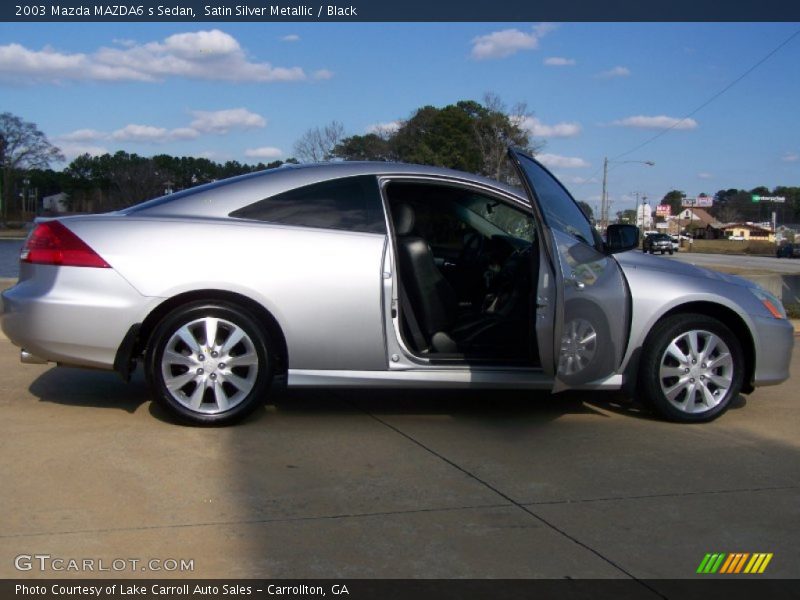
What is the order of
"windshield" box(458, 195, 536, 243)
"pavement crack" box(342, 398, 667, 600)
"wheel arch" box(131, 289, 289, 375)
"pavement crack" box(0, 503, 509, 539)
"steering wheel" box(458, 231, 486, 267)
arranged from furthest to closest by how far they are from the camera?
"steering wheel" box(458, 231, 486, 267) → "windshield" box(458, 195, 536, 243) → "wheel arch" box(131, 289, 289, 375) → "pavement crack" box(0, 503, 509, 539) → "pavement crack" box(342, 398, 667, 600)

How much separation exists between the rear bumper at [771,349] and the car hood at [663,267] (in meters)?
0.32

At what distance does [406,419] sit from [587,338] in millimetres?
1280

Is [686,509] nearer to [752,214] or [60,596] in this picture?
[60,596]

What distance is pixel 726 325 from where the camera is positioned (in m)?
5.61

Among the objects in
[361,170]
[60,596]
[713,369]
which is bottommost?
[60,596]

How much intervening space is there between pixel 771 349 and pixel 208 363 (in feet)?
11.6

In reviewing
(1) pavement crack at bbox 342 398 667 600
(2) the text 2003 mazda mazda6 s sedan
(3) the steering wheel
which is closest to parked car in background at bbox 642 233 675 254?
(3) the steering wheel

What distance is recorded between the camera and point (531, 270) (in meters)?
5.57

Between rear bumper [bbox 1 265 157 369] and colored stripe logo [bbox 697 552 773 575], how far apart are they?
3213mm

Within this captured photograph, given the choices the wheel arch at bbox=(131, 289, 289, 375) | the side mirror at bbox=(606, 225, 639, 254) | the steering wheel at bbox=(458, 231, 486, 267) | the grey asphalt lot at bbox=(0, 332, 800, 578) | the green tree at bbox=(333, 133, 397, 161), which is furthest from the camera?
the green tree at bbox=(333, 133, 397, 161)

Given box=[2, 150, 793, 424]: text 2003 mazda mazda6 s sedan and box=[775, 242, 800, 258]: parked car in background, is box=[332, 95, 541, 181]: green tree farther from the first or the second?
box=[775, 242, 800, 258]: parked car in background

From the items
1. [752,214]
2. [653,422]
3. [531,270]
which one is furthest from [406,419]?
[752,214]

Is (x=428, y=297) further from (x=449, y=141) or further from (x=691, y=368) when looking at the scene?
(x=449, y=141)

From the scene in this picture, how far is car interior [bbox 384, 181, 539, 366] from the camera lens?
18.0 ft
